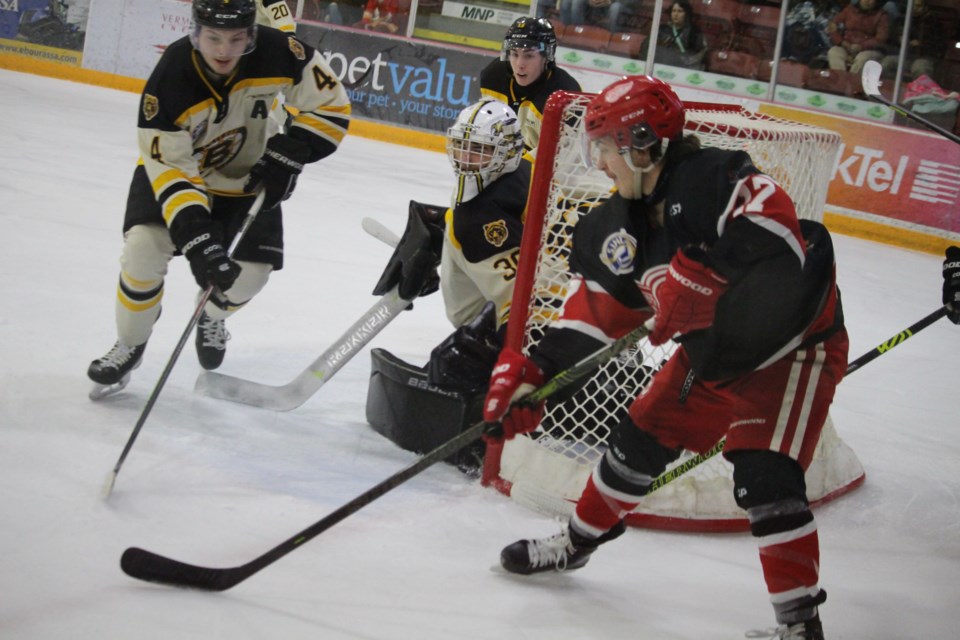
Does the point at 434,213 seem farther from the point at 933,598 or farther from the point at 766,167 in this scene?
the point at 933,598

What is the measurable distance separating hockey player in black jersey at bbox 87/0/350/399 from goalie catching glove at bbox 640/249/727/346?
1204mm

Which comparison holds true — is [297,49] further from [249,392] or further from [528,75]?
[528,75]

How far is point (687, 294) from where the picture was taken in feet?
5.55

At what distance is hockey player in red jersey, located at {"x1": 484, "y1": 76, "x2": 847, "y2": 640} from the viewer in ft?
5.63

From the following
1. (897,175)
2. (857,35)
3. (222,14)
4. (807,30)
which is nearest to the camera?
(222,14)

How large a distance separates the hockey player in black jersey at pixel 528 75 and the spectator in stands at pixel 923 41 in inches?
173

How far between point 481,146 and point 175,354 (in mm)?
911

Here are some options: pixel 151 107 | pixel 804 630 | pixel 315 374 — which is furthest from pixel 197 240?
pixel 804 630

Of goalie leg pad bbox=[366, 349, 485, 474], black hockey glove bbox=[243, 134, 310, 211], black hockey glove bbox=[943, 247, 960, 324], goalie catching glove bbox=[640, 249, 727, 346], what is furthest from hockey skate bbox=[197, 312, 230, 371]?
black hockey glove bbox=[943, 247, 960, 324]

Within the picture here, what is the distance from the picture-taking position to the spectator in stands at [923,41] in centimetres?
733

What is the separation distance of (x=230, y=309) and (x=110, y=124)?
458cm

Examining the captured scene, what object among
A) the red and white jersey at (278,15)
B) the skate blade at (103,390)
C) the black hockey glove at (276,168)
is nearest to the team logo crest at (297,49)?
the black hockey glove at (276,168)

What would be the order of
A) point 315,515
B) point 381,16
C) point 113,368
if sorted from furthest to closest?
point 381,16 → point 113,368 → point 315,515

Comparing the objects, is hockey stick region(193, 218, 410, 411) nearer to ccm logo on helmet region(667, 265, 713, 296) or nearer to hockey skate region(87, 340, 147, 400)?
hockey skate region(87, 340, 147, 400)
